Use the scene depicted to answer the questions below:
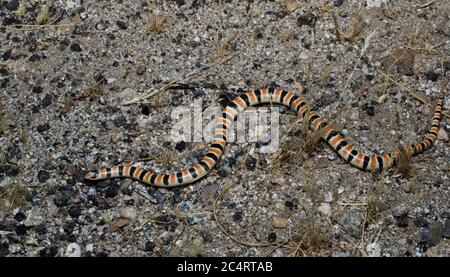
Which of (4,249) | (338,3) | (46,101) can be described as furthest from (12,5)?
(338,3)

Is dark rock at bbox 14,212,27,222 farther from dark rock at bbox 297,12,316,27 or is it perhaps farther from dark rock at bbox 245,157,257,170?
dark rock at bbox 297,12,316,27

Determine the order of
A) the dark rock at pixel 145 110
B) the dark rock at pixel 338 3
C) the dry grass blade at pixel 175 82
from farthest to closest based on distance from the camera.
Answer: the dark rock at pixel 338 3
the dry grass blade at pixel 175 82
the dark rock at pixel 145 110

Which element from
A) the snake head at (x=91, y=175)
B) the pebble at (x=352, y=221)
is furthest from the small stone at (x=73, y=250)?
the pebble at (x=352, y=221)

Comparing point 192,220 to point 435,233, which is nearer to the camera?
point 435,233

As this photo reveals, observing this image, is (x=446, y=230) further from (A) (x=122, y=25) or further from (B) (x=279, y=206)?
(A) (x=122, y=25)

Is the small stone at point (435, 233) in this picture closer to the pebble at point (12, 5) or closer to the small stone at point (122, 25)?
the small stone at point (122, 25)
